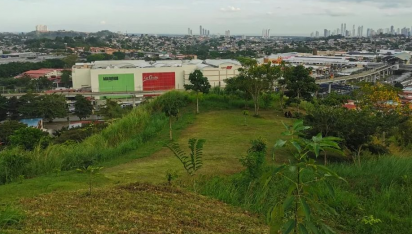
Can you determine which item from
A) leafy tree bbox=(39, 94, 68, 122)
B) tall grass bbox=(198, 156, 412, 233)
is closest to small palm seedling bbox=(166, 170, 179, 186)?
tall grass bbox=(198, 156, 412, 233)

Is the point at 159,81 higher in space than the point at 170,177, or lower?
lower

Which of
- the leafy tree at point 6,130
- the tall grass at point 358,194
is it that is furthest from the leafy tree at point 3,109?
the tall grass at point 358,194

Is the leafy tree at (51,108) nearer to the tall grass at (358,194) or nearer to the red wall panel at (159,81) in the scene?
the red wall panel at (159,81)

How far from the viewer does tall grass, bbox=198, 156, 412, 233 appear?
3.49 meters

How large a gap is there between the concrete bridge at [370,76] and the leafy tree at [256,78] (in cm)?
2076

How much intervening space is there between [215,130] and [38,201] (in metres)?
6.49

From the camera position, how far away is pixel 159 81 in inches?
1335

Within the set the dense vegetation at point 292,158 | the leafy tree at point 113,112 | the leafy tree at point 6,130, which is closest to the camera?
the dense vegetation at point 292,158

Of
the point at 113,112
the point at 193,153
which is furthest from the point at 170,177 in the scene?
the point at 113,112

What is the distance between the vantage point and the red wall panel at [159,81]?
110 ft

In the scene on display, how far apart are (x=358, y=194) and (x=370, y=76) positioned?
40277mm

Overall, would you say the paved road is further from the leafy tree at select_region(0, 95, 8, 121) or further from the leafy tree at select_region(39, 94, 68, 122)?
the leafy tree at select_region(0, 95, 8, 121)

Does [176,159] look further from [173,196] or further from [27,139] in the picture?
[27,139]

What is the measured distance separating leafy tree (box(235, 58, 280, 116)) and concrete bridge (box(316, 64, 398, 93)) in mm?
20757
